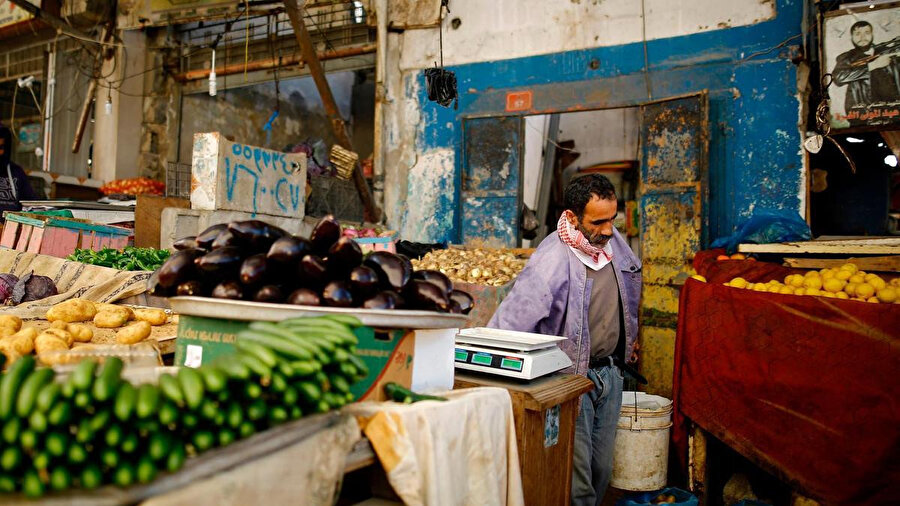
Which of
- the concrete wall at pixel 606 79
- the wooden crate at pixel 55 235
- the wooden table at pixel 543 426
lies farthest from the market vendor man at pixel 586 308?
the wooden crate at pixel 55 235

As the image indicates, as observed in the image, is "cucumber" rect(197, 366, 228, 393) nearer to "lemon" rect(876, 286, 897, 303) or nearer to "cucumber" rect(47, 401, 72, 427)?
"cucumber" rect(47, 401, 72, 427)

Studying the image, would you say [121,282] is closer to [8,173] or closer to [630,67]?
[8,173]

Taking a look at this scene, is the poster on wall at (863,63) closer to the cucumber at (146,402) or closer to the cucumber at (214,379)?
the cucumber at (214,379)

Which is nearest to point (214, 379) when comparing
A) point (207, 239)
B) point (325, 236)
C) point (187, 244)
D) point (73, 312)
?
point (325, 236)

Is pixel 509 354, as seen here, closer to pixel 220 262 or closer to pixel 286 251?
pixel 286 251

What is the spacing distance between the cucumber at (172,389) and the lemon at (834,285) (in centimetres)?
388

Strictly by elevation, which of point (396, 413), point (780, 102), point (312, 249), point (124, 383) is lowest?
point (396, 413)

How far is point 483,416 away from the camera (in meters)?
1.89

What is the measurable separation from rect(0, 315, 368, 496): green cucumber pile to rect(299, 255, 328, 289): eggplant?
38 cm

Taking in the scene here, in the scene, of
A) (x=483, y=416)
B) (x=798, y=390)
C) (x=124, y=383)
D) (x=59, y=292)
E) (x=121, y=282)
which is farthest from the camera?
(x=59, y=292)

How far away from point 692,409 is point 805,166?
3560mm

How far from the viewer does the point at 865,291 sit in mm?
3439

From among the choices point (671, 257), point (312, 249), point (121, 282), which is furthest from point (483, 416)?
point (671, 257)

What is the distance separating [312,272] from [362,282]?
0.54 ft
